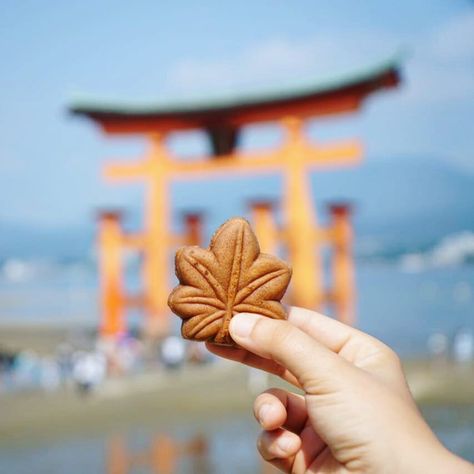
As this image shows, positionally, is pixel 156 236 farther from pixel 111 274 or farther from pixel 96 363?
pixel 96 363

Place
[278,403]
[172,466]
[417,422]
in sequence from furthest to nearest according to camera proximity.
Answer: [172,466], [278,403], [417,422]

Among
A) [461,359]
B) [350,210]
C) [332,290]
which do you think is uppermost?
[350,210]

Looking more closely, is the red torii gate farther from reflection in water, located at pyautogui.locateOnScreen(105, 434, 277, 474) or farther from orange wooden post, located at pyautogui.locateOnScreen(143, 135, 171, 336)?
reflection in water, located at pyautogui.locateOnScreen(105, 434, 277, 474)

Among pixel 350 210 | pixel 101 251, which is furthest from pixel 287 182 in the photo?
pixel 101 251

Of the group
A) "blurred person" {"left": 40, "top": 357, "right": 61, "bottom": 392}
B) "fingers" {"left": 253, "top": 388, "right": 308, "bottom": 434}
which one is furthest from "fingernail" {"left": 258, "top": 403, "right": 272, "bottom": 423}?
"blurred person" {"left": 40, "top": 357, "right": 61, "bottom": 392}

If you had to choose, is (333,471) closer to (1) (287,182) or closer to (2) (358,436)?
(2) (358,436)

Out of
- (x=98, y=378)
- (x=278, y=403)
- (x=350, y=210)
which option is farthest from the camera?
(x=350, y=210)

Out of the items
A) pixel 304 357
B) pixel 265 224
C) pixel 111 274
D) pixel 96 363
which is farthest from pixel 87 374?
pixel 304 357

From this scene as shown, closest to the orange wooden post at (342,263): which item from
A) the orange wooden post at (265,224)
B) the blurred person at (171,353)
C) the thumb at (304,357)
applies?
the orange wooden post at (265,224)
